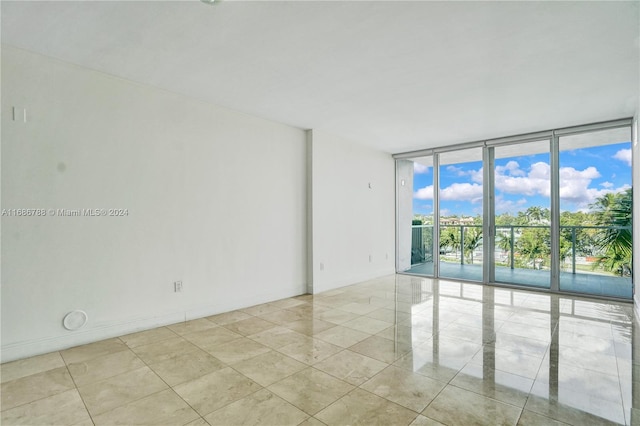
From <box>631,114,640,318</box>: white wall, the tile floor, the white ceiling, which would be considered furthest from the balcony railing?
the white ceiling

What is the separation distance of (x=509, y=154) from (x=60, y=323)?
22.2 ft

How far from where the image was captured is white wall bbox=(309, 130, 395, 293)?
529 cm

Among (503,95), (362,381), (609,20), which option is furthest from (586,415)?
(503,95)

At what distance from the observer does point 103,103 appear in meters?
3.16

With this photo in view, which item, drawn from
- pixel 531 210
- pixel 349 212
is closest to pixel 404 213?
pixel 349 212

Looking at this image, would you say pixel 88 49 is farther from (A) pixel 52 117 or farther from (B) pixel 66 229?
(B) pixel 66 229

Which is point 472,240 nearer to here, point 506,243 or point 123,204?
point 506,243

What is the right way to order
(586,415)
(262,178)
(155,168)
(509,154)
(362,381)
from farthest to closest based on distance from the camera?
(509,154) → (262,178) → (155,168) → (362,381) → (586,415)

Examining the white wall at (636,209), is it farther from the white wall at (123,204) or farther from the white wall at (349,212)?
the white wall at (123,204)

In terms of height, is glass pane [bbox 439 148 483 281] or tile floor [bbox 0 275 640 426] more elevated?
glass pane [bbox 439 148 483 281]

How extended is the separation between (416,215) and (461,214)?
96 cm

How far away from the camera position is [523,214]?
5523mm

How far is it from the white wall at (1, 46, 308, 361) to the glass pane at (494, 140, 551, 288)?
4.05 metres

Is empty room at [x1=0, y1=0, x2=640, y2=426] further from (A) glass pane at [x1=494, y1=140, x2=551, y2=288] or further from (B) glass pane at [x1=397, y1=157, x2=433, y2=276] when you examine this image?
(B) glass pane at [x1=397, y1=157, x2=433, y2=276]
